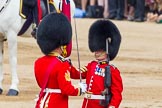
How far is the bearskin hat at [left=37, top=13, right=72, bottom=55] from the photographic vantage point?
22.1 feet

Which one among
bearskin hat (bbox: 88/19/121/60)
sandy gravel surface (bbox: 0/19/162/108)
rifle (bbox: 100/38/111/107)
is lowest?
sandy gravel surface (bbox: 0/19/162/108)

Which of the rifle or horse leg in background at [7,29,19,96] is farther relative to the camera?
horse leg in background at [7,29,19,96]

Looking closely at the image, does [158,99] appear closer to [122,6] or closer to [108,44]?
[108,44]

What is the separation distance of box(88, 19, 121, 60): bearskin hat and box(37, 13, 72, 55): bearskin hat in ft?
1.20

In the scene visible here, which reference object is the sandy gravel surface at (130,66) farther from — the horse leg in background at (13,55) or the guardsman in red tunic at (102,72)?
the guardsman in red tunic at (102,72)

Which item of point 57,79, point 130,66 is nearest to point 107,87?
point 57,79

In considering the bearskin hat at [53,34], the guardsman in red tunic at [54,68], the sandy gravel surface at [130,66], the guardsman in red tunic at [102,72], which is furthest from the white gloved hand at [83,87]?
the sandy gravel surface at [130,66]

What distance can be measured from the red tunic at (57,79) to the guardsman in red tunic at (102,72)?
11.1 inches

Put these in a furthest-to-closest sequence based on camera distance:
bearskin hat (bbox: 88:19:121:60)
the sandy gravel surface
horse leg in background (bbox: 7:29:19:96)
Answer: horse leg in background (bbox: 7:29:19:96)
the sandy gravel surface
bearskin hat (bbox: 88:19:121:60)

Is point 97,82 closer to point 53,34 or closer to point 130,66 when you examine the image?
point 53,34

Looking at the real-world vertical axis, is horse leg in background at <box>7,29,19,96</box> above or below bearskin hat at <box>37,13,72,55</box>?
below

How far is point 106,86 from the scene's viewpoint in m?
6.80

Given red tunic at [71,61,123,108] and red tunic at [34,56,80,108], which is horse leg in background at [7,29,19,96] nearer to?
red tunic at [71,61,123,108]

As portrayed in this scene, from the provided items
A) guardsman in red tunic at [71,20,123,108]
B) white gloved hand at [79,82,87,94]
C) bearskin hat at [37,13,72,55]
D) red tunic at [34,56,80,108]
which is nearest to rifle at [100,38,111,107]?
guardsman in red tunic at [71,20,123,108]
